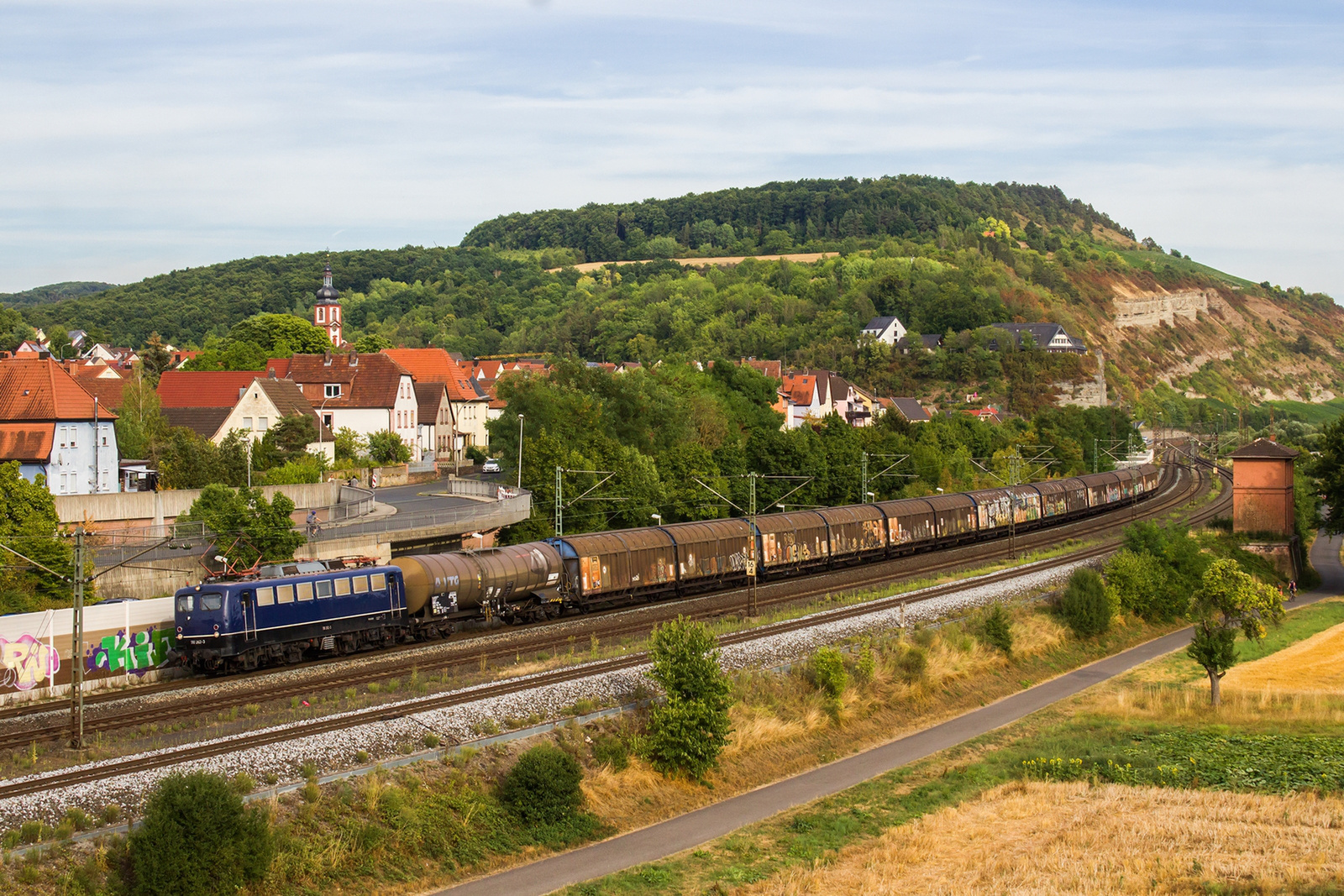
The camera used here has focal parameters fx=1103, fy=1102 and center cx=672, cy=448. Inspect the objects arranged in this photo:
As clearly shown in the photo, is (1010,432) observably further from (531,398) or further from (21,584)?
(21,584)

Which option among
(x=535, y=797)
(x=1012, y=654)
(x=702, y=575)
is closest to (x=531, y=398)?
(x=702, y=575)

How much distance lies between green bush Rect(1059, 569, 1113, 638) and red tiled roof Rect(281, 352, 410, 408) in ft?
189

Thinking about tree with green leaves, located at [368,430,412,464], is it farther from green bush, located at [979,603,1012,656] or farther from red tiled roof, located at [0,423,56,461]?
green bush, located at [979,603,1012,656]

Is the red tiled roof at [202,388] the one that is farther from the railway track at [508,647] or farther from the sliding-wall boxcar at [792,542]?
the railway track at [508,647]

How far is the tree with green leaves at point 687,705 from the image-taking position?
31.3m

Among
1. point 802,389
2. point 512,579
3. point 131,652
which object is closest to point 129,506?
point 131,652

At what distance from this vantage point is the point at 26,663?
33219mm

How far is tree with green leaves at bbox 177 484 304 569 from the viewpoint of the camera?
152 feet

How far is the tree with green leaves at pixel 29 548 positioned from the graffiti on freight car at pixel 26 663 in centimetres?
A: 459

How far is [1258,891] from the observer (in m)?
22.3

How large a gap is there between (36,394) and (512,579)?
30657 mm

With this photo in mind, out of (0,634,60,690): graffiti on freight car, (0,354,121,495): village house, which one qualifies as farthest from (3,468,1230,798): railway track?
(0,354,121,495): village house

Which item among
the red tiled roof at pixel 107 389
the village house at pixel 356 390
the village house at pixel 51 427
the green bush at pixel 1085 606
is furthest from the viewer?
the village house at pixel 356 390

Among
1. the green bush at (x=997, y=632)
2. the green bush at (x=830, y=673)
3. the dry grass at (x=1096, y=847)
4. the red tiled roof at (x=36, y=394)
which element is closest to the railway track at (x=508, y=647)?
the green bush at (x=830, y=673)
